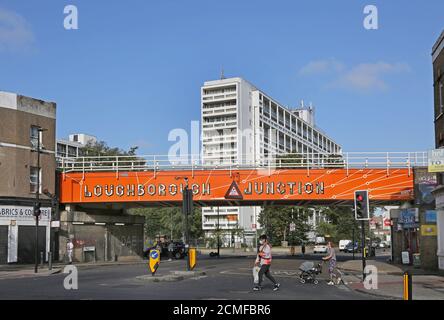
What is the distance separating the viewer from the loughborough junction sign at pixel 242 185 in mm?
40750

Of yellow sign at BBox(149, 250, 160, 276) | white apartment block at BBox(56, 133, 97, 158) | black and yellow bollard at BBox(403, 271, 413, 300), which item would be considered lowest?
yellow sign at BBox(149, 250, 160, 276)

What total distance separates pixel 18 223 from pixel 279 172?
17490 mm

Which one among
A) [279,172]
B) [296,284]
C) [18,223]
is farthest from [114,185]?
[296,284]

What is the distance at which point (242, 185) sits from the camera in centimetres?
4219

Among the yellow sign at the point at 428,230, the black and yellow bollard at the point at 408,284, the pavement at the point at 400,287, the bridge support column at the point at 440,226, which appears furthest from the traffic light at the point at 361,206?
the black and yellow bollard at the point at 408,284

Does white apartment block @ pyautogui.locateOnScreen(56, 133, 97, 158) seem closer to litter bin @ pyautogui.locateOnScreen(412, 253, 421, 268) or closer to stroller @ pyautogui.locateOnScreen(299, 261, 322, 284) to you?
litter bin @ pyautogui.locateOnScreen(412, 253, 421, 268)

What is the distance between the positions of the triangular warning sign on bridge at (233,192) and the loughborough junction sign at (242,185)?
0.37 ft

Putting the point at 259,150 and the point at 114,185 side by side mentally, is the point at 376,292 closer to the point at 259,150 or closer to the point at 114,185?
the point at 114,185

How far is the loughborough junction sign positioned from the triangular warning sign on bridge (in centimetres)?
11

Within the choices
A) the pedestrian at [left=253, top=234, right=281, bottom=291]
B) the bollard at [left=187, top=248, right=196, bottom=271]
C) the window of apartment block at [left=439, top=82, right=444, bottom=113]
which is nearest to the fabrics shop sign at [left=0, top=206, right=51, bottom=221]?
the bollard at [left=187, top=248, right=196, bottom=271]

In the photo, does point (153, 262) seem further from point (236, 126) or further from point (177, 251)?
point (236, 126)

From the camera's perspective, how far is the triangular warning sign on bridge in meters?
40.6

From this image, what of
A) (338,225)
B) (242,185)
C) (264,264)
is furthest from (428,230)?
(338,225)
